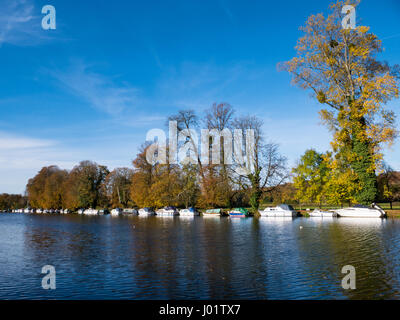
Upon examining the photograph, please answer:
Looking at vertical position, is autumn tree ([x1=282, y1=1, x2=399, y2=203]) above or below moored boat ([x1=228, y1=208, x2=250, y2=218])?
above

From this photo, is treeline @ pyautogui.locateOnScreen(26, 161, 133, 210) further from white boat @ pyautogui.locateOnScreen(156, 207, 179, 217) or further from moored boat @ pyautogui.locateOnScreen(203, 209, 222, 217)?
moored boat @ pyautogui.locateOnScreen(203, 209, 222, 217)

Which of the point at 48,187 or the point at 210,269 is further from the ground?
the point at 48,187

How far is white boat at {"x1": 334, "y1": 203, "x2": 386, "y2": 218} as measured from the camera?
3950 centimetres

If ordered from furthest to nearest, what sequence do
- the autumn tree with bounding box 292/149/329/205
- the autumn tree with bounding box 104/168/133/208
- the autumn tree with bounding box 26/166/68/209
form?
the autumn tree with bounding box 26/166/68/209 → the autumn tree with bounding box 104/168/133/208 → the autumn tree with bounding box 292/149/329/205

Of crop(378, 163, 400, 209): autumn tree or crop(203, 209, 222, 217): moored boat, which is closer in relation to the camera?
crop(378, 163, 400, 209): autumn tree

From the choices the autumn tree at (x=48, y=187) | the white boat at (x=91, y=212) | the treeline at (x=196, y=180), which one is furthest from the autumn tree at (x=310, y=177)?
the autumn tree at (x=48, y=187)

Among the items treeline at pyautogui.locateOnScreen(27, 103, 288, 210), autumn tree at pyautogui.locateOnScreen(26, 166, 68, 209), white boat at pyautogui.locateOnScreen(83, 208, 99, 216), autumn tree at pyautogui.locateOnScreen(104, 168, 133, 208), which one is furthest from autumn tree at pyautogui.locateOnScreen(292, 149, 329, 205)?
autumn tree at pyautogui.locateOnScreen(26, 166, 68, 209)

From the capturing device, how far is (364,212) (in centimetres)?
4125

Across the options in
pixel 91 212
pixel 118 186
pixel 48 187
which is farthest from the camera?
pixel 48 187

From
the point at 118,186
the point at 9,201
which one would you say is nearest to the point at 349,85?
the point at 118,186

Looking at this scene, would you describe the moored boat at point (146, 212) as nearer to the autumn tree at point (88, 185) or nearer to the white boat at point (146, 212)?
the white boat at point (146, 212)

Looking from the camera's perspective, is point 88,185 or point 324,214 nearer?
point 324,214

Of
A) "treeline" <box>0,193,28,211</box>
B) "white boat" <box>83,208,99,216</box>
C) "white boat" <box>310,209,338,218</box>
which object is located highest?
"treeline" <box>0,193,28,211</box>

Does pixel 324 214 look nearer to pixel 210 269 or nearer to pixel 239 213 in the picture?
pixel 239 213
